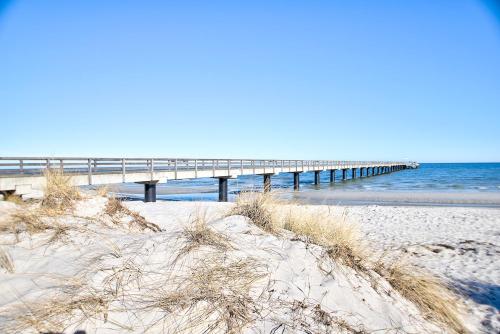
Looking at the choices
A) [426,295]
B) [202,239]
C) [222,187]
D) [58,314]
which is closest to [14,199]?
[202,239]

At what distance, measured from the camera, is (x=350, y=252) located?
4.14m

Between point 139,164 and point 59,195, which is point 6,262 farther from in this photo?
point 139,164

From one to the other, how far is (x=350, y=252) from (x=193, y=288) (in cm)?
224

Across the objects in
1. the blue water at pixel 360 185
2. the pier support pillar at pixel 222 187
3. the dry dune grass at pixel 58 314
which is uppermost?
the dry dune grass at pixel 58 314

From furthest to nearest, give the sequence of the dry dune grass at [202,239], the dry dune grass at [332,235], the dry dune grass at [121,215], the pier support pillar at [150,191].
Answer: the pier support pillar at [150,191], the dry dune grass at [121,215], the dry dune grass at [332,235], the dry dune grass at [202,239]

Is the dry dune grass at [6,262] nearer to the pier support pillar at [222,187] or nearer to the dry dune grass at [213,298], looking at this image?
the dry dune grass at [213,298]

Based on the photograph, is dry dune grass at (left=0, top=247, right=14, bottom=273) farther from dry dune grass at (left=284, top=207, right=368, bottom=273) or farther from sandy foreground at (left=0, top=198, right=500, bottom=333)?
dry dune grass at (left=284, top=207, right=368, bottom=273)

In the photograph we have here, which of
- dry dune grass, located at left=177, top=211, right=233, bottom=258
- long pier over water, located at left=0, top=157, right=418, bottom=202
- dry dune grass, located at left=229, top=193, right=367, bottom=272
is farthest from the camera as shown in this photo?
long pier over water, located at left=0, top=157, right=418, bottom=202

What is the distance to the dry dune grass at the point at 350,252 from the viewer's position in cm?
360

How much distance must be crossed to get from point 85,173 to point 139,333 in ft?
41.7

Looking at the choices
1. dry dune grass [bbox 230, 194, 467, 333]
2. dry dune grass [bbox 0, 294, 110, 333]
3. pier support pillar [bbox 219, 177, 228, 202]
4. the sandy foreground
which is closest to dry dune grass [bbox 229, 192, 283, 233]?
dry dune grass [bbox 230, 194, 467, 333]

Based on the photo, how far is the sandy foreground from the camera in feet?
7.69

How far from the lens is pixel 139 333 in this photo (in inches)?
87.7

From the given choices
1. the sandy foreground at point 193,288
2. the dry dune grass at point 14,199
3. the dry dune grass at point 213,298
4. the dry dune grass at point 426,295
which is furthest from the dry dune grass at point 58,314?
the dry dune grass at point 14,199
